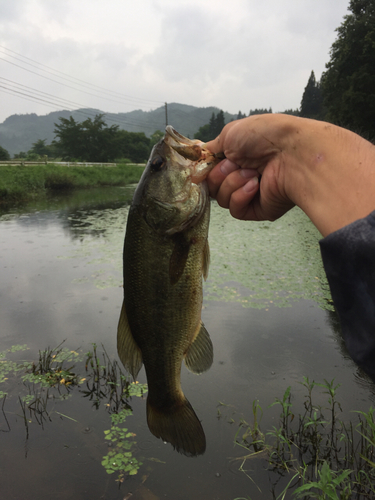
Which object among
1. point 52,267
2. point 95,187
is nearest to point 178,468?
point 52,267

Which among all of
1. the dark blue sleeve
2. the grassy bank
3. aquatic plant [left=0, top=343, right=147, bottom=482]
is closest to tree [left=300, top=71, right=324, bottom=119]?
the grassy bank

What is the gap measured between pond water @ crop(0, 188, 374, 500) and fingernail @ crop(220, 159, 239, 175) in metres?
2.91

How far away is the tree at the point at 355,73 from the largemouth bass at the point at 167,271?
1079 inches

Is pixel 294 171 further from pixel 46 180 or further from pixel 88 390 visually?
pixel 46 180

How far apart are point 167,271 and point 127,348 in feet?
1.69

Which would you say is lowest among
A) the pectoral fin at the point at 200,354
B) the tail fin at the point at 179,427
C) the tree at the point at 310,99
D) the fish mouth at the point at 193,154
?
the tail fin at the point at 179,427

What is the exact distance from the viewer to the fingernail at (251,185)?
1982 millimetres

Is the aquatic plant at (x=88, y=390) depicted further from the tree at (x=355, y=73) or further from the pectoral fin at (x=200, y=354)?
the tree at (x=355, y=73)

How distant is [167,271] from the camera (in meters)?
1.85

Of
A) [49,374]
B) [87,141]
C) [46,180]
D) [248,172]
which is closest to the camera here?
[248,172]

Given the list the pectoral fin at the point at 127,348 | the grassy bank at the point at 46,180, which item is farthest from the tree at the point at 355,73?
the pectoral fin at the point at 127,348

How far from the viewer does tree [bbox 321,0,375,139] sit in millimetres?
26547

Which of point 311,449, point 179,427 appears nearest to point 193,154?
point 179,427

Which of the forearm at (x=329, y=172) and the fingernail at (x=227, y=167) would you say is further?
the fingernail at (x=227, y=167)
